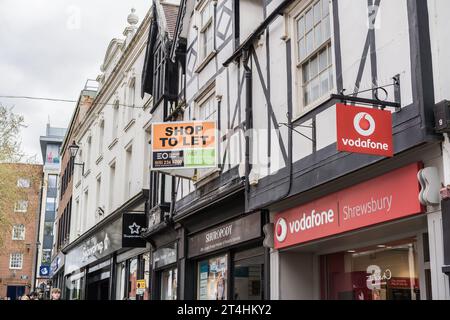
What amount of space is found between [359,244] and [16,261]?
6007 cm

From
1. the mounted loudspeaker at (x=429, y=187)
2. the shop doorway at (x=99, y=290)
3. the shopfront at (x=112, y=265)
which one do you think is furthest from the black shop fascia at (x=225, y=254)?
the shop doorway at (x=99, y=290)

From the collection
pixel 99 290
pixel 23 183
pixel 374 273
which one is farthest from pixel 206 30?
pixel 99 290

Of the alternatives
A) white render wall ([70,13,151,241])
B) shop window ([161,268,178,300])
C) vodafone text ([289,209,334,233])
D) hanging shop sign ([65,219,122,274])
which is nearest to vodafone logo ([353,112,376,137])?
vodafone text ([289,209,334,233])

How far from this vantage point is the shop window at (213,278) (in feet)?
43.5

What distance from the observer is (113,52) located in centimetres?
2678

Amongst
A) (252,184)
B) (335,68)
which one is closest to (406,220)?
(335,68)

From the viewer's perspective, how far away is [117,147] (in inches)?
927

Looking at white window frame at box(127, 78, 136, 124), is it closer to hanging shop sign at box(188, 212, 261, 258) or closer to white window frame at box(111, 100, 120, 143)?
white window frame at box(111, 100, 120, 143)

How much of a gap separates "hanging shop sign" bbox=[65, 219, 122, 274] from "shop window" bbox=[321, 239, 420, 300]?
11297 mm

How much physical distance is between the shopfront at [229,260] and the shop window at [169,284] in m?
1.35

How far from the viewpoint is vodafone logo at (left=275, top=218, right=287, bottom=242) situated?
10.5 m

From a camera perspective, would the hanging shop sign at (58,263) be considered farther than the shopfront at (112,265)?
Yes

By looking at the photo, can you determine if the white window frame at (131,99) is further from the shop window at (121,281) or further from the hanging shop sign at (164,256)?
the hanging shop sign at (164,256)
